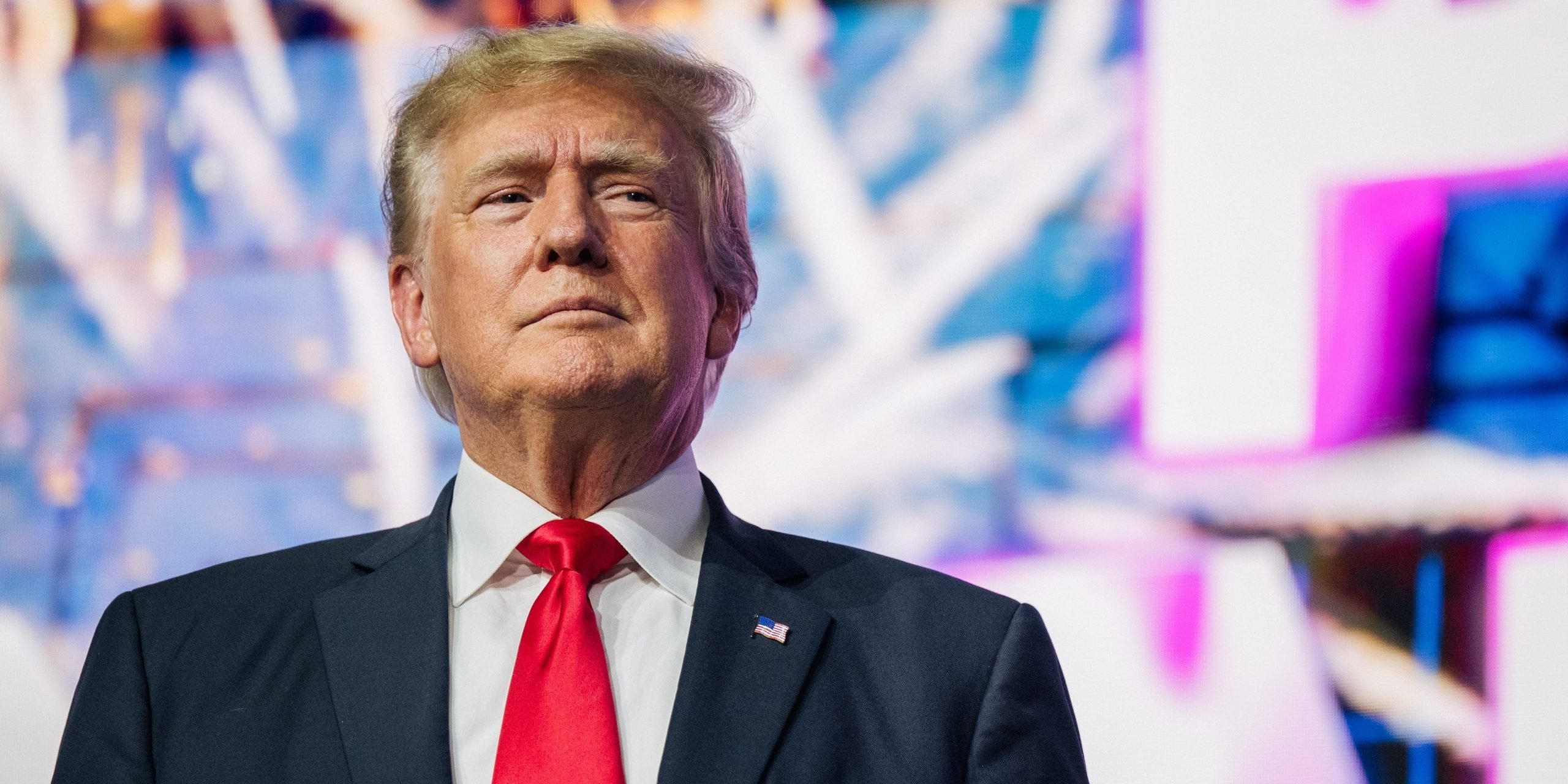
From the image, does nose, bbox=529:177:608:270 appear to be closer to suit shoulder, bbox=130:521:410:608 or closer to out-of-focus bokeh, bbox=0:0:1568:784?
suit shoulder, bbox=130:521:410:608

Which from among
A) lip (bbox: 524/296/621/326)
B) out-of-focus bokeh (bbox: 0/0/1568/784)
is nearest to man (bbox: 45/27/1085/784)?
lip (bbox: 524/296/621/326)

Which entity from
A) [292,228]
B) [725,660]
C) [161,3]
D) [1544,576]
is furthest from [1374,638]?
[161,3]

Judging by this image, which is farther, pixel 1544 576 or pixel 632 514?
pixel 1544 576

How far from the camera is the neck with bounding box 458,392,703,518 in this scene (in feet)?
5.39

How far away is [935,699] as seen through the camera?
1.56 metres

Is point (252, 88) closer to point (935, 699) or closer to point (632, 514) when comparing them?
point (632, 514)

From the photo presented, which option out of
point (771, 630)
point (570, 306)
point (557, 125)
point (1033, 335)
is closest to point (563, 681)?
point (771, 630)

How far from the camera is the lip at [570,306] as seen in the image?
1.58 m

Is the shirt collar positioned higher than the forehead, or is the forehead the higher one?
the forehead

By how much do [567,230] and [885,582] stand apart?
53 centimetres

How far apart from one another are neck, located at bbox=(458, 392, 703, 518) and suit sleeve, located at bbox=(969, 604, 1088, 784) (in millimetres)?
452

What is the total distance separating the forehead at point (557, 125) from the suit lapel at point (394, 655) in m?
0.42

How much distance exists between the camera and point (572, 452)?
5.48 ft

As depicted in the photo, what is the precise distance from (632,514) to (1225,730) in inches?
42.9
